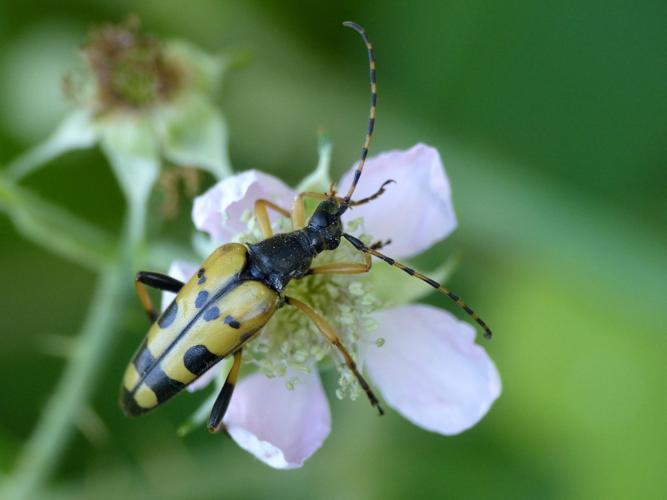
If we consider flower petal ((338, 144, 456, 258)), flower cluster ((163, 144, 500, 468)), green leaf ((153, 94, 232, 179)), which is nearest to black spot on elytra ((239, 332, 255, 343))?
flower cluster ((163, 144, 500, 468))

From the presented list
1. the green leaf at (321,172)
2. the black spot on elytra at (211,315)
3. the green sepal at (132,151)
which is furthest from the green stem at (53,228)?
the green leaf at (321,172)

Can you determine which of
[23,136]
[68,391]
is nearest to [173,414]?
[68,391]

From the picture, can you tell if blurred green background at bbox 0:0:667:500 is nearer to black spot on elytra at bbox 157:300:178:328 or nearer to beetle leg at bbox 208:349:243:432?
black spot on elytra at bbox 157:300:178:328

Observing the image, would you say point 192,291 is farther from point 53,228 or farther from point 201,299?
point 53,228

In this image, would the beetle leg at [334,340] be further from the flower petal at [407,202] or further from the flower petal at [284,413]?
the flower petal at [407,202]

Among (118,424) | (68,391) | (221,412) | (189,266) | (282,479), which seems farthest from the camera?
(118,424)

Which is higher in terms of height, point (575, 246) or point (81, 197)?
point (575, 246)

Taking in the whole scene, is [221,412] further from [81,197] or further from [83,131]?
[81,197]
